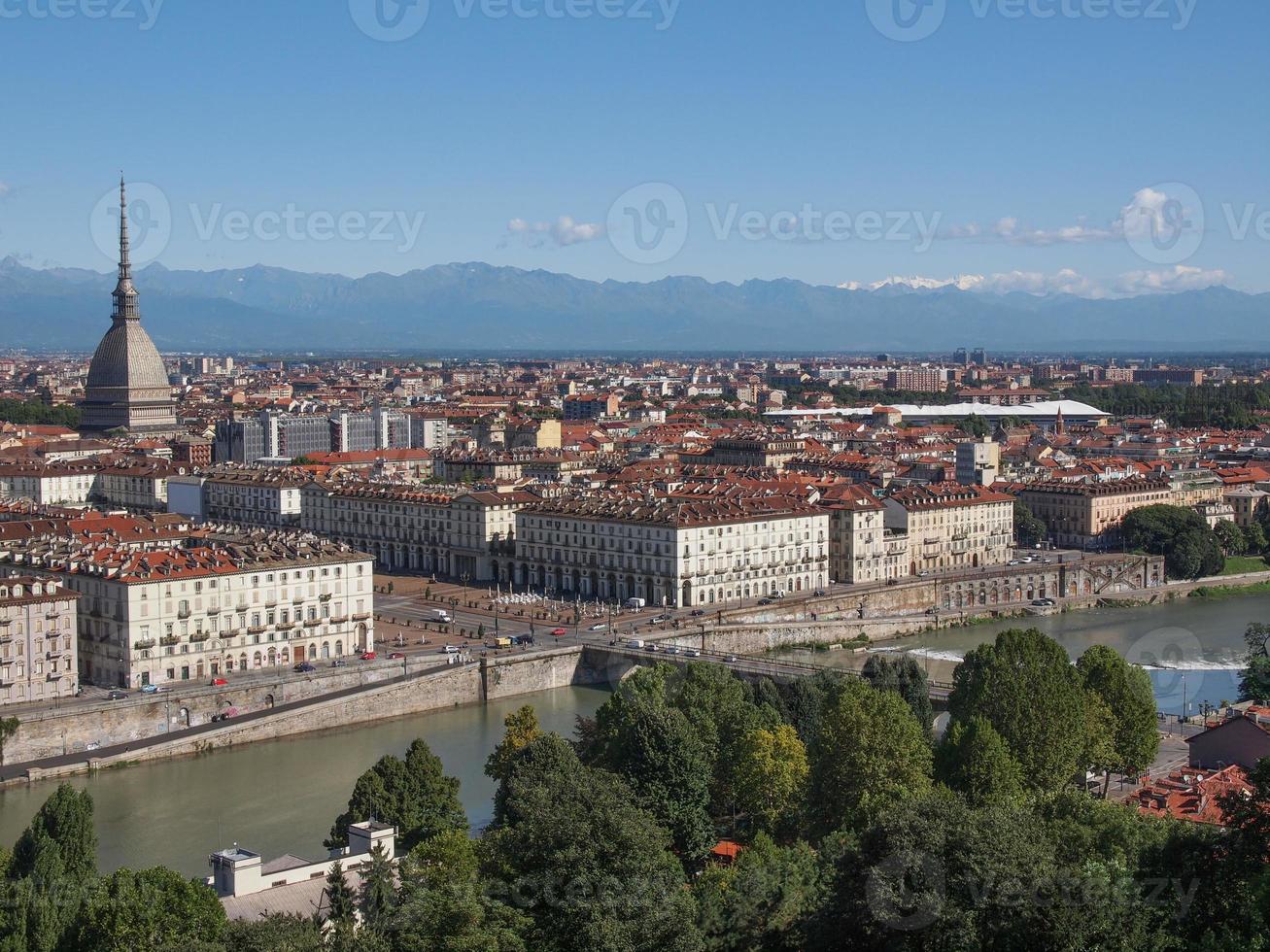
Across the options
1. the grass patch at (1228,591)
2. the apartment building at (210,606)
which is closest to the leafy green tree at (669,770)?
the apartment building at (210,606)

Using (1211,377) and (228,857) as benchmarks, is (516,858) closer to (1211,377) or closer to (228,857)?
(228,857)

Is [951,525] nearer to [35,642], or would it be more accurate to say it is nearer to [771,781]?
[35,642]

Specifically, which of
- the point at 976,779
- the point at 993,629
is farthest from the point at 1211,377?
the point at 976,779

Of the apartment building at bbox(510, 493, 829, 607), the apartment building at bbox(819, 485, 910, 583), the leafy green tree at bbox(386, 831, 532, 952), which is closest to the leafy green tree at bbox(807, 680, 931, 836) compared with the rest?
the leafy green tree at bbox(386, 831, 532, 952)

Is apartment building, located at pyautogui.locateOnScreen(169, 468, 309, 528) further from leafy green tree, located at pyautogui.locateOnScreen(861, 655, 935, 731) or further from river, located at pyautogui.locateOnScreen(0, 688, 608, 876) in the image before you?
leafy green tree, located at pyautogui.locateOnScreen(861, 655, 935, 731)

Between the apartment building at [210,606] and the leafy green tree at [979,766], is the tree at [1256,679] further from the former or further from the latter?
the apartment building at [210,606]
